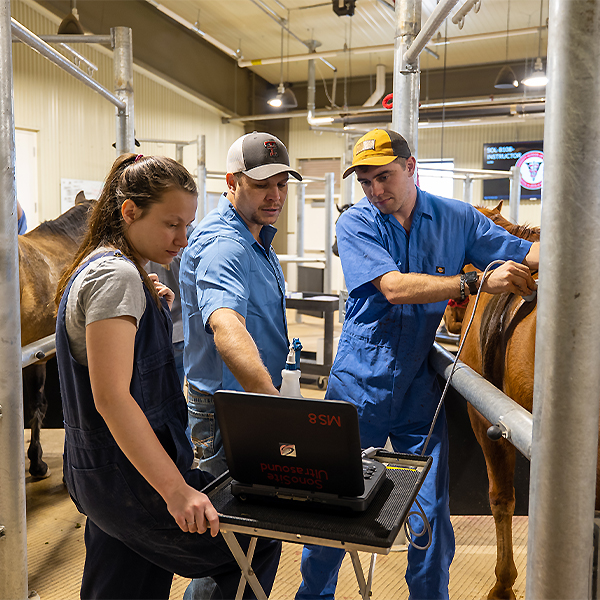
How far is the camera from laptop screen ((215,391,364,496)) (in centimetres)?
99

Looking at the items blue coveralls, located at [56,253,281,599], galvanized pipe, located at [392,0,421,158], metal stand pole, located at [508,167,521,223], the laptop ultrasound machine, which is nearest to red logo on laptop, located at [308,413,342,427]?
the laptop ultrasound machine

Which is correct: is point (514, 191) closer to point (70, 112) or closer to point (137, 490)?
point (137, 490)

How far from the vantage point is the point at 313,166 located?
44.9 ft

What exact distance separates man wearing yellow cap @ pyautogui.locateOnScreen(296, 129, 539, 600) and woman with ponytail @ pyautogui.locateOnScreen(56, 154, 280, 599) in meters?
0.74

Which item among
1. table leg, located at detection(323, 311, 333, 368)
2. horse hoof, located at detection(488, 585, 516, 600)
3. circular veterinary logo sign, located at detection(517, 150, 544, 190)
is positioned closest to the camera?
horse hoof, located at detection(488, 585, 516, 600)

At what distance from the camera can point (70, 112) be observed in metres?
8.77

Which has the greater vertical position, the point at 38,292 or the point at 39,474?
the point at 38,292

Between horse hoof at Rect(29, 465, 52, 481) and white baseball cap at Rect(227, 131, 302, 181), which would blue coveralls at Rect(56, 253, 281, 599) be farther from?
horse hoof at Rect(29, 465, 52, 481)

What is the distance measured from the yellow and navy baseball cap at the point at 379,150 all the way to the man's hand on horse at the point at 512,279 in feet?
1.86

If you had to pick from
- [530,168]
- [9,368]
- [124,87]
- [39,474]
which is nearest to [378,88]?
[530,168]

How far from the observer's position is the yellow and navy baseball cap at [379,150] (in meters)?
1.93

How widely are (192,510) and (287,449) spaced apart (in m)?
0.22

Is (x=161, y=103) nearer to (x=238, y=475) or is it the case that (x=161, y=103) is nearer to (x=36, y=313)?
(x=36, y=313)

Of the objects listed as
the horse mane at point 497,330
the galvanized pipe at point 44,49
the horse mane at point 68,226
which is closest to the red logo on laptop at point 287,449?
the horse mane at point 497,330
